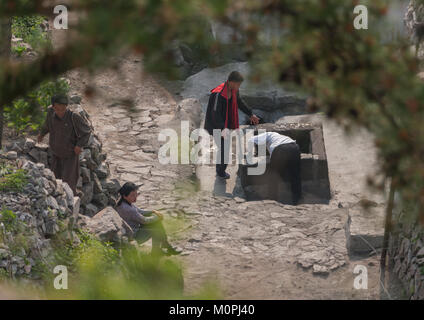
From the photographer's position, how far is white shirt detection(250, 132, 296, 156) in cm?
945

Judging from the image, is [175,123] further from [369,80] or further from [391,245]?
[369,80]

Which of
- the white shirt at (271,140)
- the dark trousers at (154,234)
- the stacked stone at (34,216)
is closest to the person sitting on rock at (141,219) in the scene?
the dark trousers at (154,234)

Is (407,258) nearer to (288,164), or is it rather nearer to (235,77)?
(288,164)

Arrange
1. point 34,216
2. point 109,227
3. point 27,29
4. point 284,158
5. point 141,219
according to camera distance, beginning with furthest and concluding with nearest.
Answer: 1. point 27,29
2. point 284,158
3. point 141,219
4. point 109,227
5. point 34,216

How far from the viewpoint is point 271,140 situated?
9594 mm

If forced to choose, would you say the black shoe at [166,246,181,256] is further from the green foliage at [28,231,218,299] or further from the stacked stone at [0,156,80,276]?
the stacked stone at [0,156,80,276]

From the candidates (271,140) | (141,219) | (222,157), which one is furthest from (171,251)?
(271,140)

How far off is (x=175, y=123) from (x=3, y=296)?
7.73 metres

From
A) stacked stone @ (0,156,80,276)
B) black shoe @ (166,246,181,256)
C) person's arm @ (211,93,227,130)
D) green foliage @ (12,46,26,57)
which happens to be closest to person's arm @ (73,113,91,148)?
stacked stone @ (0,156,80,276)

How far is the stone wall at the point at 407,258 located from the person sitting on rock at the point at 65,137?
3.97 metres

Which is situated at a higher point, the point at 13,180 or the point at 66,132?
the point at 66,132

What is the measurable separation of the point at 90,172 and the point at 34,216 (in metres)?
2.57

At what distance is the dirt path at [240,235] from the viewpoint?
6.54 m
